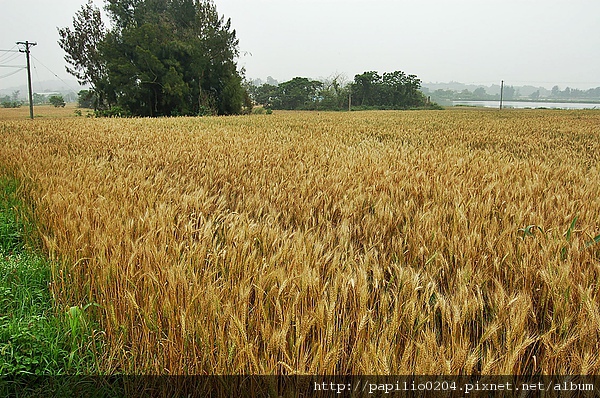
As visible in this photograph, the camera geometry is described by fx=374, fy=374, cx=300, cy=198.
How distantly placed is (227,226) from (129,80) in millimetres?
32482

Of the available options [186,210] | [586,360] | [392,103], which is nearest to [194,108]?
[186,210]

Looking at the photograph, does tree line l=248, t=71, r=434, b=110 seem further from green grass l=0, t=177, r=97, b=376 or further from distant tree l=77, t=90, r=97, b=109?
green grass l=0, t=177, r=97, b=376

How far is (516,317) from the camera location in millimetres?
1127

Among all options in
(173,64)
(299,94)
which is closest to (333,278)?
(173,64)

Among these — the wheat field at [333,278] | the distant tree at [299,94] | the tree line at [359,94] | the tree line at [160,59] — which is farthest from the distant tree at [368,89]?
the wheat field at [333,278]

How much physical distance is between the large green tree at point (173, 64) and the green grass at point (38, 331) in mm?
30310

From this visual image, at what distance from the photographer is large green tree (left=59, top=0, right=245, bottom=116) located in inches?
1192

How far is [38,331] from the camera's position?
4.83ft

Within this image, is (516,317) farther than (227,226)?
No

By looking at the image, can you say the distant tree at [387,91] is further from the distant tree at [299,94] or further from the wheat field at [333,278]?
the wheat field at [333,278]

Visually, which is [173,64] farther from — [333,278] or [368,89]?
[368,89]

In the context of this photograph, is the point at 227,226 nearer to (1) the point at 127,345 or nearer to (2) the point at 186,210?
(2) the point at 186,210

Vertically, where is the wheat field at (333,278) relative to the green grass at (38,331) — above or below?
above

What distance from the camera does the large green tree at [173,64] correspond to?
1192 inches
